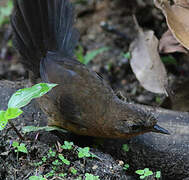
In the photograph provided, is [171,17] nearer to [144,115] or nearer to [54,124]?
[144,115]

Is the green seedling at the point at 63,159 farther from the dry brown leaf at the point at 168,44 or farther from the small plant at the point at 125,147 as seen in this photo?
the dry brown leaf at the point at 168,44

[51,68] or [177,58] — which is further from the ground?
[51,68]

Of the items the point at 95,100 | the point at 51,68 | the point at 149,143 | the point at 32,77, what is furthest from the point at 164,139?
the point at 32,77

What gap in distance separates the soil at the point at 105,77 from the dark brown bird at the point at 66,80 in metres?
0.24

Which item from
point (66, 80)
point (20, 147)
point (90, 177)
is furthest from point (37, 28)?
point (90, 177)

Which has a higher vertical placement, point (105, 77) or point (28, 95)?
point (28, 95)

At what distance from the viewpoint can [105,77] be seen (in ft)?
16.5

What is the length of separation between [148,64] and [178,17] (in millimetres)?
637

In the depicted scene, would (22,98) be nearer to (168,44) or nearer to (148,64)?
(148,64)

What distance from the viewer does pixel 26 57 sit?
3631 mm

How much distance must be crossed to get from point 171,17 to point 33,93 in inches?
→ 68.1

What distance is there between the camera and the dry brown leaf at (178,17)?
3.29m

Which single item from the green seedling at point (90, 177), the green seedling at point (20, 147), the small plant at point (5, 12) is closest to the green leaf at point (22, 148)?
the green seedling at point (20, 147)

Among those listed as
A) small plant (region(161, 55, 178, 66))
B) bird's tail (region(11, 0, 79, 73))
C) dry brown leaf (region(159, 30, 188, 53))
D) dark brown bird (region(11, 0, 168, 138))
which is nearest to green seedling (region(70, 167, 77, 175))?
dark brown bird (region(11, 0, 168, 138))
